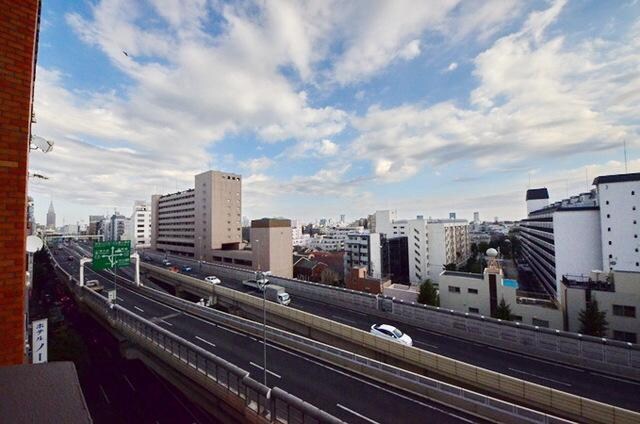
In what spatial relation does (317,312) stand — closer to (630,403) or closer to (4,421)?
(630,403)

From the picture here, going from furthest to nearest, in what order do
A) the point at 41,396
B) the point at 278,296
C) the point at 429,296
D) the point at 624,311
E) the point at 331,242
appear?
the point at 331,242
the point at 429,296
the point at 278,296
the point at 624,311
the point at 41,396

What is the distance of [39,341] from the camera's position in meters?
16.7

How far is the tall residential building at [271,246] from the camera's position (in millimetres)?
62812

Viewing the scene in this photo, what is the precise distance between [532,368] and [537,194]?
348 feet

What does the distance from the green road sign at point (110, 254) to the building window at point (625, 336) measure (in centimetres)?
5336

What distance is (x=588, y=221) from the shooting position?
47281 millimetres

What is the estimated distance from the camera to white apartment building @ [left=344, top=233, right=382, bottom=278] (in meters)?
71.9

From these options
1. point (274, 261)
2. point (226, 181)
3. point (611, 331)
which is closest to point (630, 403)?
point (611, 331)

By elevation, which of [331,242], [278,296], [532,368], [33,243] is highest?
[33,243]

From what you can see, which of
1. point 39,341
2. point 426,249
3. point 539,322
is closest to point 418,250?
point 426,249

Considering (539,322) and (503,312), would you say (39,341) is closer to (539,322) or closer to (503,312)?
(503,312)

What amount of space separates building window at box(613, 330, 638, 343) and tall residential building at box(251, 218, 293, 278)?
5212cm

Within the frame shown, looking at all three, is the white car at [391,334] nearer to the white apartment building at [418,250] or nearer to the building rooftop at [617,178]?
the building rooftop at [617,178]

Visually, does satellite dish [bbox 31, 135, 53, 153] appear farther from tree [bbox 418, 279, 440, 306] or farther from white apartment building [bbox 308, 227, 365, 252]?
white apartment building [bbox 308, 227, 365, 252]
